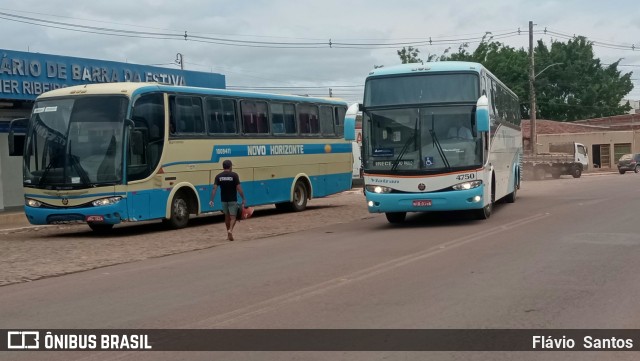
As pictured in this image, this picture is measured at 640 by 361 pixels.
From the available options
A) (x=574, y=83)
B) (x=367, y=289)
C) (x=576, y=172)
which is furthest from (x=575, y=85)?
(x=367, y=289)

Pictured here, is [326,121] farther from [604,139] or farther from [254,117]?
[604,139]

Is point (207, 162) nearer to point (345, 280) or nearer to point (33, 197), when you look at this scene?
point (33, 197)

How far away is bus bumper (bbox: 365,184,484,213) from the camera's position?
16438mm

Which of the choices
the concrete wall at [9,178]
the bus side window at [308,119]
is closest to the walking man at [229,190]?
the bus side window at [308,119]

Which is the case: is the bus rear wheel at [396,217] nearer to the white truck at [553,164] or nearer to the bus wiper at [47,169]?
the bus wiper at [47,169]

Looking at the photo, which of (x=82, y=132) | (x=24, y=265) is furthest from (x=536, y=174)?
(x=24, y=265)

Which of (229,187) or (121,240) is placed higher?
(229,187)

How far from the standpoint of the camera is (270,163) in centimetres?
2275

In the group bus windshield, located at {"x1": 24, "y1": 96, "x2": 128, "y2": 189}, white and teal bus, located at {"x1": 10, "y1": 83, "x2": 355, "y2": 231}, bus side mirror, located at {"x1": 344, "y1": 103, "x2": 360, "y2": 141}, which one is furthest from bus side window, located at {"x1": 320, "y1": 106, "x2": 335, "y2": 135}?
bus windshield, located at {"x1": 24, "y1": 96, "x2": 128, "y2": 189}

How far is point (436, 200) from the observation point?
16.5 m

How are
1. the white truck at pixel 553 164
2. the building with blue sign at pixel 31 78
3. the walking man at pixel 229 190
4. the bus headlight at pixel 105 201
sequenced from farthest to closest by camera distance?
1. the white truck at pixel 553 164
2. the building with blue sign at pixel 31 78
3. the bus headlight at pixel 105 201
4. the walking man at pixel 229 190

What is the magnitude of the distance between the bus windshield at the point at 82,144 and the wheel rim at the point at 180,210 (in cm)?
223

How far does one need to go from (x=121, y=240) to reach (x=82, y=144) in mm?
2437

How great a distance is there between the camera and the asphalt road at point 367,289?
742cm
